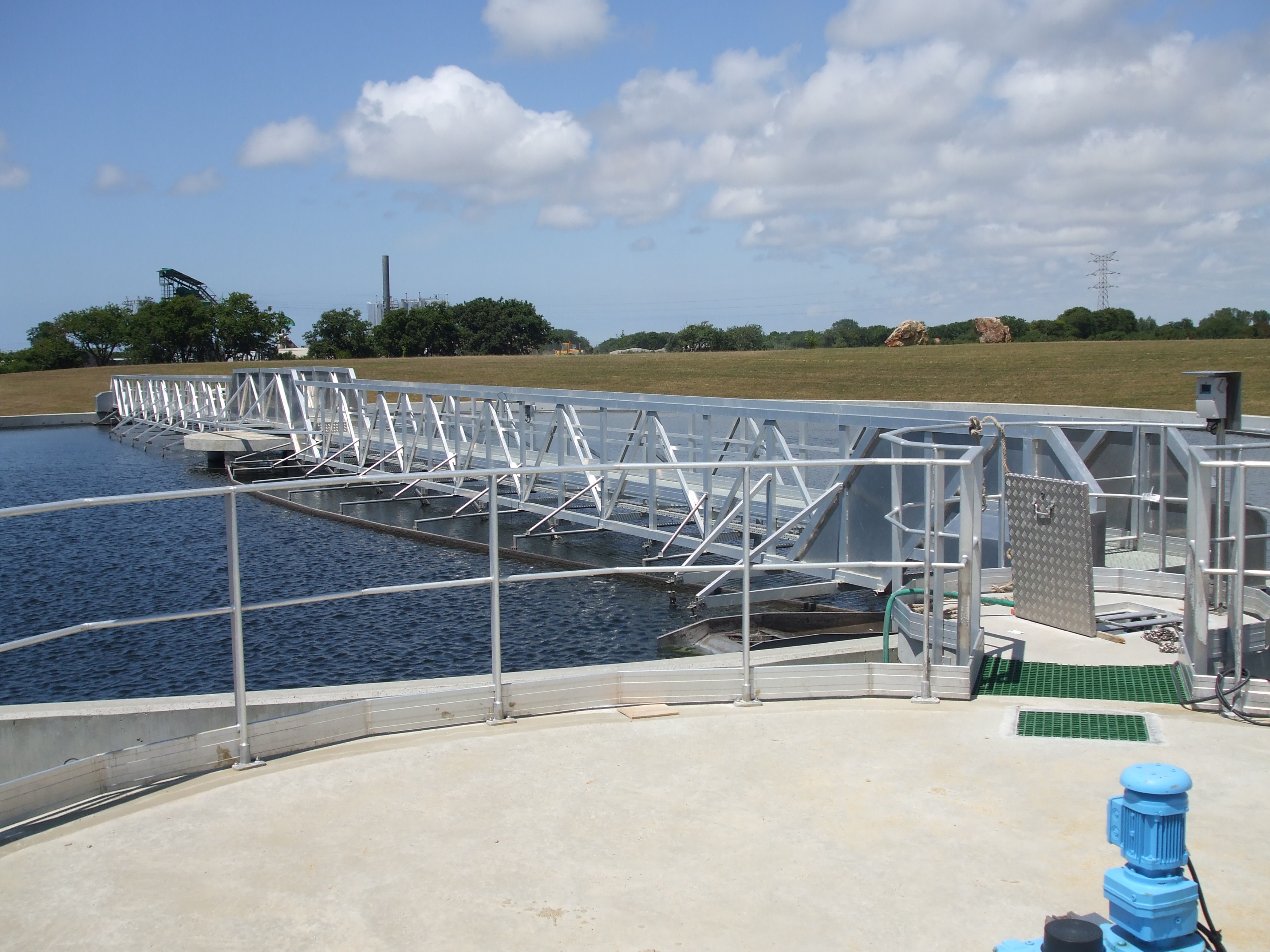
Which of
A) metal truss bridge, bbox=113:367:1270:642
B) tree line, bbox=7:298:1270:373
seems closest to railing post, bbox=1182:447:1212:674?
metal truss bridge, bbox=113:367:1270:642

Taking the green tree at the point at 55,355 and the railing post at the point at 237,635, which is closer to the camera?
the railing post at the point at 237,635

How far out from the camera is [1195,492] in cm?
588

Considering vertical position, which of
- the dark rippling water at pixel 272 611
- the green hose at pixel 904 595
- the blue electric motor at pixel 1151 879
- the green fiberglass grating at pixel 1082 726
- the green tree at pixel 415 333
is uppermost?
the green tree at pixel 415 333

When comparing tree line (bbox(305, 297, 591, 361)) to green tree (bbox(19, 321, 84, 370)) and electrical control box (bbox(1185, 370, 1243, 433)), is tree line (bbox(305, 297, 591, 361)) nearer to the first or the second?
green tree (bbox(19, 321, 84, 370))

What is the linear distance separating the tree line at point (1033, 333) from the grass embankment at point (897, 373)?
19.5 feet

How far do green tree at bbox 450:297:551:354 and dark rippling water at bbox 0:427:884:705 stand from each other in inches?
3084

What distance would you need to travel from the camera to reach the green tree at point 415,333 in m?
95.4

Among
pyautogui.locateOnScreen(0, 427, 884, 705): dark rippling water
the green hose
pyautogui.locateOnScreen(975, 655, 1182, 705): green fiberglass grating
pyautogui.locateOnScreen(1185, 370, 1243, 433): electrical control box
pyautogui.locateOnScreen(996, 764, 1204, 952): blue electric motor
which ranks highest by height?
pyautogui.locateOnScreen(1185, 370, 1243, 433): electrical control box

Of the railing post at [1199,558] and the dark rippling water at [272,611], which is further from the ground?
the railing post at [1199,558]

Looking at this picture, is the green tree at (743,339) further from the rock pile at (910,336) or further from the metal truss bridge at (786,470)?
the metal truss bridge at (786,470)

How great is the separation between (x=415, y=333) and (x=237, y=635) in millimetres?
93579

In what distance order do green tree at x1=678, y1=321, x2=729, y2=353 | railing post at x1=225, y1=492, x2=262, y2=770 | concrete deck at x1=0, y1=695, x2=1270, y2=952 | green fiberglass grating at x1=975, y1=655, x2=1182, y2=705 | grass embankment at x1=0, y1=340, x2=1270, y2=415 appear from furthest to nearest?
green tree at x1=678, y1=321, x2=729, y2=353, grass embankment at x1=0, y1=340, x2=1270, y2=415, green fiberglass grating at x1=975, y1=655, x2=1182, y2=705, railing post at x1=225, y1=492, x2=262, y2=770, concrete deck at x1=0, y1=695, x2=1270, y2=952

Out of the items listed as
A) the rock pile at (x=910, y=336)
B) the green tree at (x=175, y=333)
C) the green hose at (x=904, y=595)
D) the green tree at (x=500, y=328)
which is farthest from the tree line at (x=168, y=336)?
the green hose at (x=904, y=595)

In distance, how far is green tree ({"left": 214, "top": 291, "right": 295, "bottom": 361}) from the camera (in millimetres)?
99188
